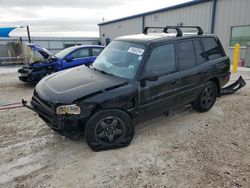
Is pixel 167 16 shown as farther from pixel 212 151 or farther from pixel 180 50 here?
pixel 212 151

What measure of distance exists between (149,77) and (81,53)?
5.48 m

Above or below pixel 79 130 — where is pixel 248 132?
below

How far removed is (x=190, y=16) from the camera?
15.8 m

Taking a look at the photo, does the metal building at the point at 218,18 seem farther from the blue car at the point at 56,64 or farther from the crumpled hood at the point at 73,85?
the crumpled hood at the point at 73,85

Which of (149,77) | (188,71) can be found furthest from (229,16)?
(149,77)

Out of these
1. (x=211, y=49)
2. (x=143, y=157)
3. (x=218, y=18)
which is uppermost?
(x=218, y=18)

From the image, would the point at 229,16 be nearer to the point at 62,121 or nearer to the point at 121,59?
the point at 121,59

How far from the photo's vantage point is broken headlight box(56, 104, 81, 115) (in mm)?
3121

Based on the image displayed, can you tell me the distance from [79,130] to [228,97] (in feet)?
15.2

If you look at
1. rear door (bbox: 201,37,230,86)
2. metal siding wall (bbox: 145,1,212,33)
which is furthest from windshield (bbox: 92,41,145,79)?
metal siding wall (bbox: 145,1,212,33)

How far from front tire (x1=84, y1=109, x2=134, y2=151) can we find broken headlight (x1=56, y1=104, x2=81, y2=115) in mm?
255

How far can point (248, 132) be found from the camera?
13.5 ft

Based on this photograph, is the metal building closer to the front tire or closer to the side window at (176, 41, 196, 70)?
the side window at (176, 41, 196, 70)

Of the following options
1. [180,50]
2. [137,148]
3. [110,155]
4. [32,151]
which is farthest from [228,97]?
[32,151]
